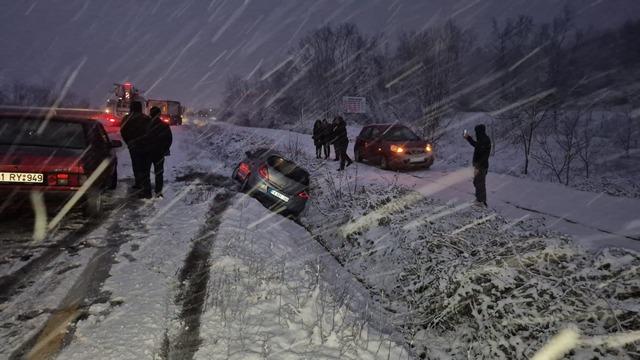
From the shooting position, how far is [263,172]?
30.6 ft

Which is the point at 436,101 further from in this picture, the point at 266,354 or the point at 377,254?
the point at 266,354

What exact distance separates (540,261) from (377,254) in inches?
109

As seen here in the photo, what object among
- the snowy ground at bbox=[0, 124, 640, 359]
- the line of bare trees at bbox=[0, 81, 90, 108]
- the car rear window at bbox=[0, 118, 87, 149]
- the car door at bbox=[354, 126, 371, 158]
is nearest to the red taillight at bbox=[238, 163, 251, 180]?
the snowy ground at bbox=[0, 124, 640, 359]

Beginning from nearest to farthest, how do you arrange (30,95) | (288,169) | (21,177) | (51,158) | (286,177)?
(21,177), (51,158), (286,177), (288,169), (30,95)

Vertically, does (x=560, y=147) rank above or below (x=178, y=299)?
above

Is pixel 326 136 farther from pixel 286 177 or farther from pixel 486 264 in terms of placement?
pixel 486 264

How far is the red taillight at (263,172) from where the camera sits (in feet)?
30.3

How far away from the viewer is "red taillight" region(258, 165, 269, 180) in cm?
923

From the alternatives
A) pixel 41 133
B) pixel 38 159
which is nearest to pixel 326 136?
pixel 41 133

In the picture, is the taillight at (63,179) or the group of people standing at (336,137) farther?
the group of people standing at (336,137)

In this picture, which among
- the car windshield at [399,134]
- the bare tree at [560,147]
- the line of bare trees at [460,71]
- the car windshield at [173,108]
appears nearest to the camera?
the car windshield at [399,134]

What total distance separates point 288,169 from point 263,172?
0.60 m

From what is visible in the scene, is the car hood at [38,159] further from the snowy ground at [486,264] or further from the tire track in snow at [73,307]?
the snowy ground at [486,264]

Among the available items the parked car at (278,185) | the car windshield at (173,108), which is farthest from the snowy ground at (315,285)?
the car windshield at (173,108)
